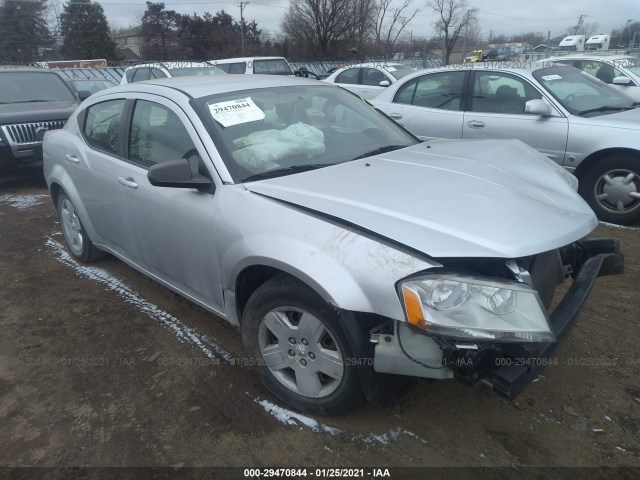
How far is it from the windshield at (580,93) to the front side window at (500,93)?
19cm

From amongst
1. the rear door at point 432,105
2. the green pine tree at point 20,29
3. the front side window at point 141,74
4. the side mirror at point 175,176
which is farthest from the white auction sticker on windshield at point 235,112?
the green pine tree at point 20,29

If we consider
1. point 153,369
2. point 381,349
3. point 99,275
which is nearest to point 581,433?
point 381,349

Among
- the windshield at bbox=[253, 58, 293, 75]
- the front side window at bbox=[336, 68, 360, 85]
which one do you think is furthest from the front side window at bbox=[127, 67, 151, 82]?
the front side window at bbox=[336, 68, 360, 85]

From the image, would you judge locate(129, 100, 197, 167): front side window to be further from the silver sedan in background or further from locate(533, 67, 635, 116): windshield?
locate(533, 67, 635, 116): windshield

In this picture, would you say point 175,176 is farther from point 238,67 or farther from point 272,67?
point 272,67

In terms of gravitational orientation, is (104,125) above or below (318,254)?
above

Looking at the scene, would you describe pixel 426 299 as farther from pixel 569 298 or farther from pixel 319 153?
pixel 319 153

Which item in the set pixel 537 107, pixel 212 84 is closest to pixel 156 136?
pixel 212 84

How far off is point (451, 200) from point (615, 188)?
365 centimetres

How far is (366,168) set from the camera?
2.82 m

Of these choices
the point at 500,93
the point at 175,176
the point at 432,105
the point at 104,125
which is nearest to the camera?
the point at 175,176

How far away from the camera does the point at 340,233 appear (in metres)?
2.20

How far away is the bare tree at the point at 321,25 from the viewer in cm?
4431

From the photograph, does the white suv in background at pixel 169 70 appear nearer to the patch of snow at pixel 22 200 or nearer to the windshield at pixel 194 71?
the windshield at pixel 194 71
